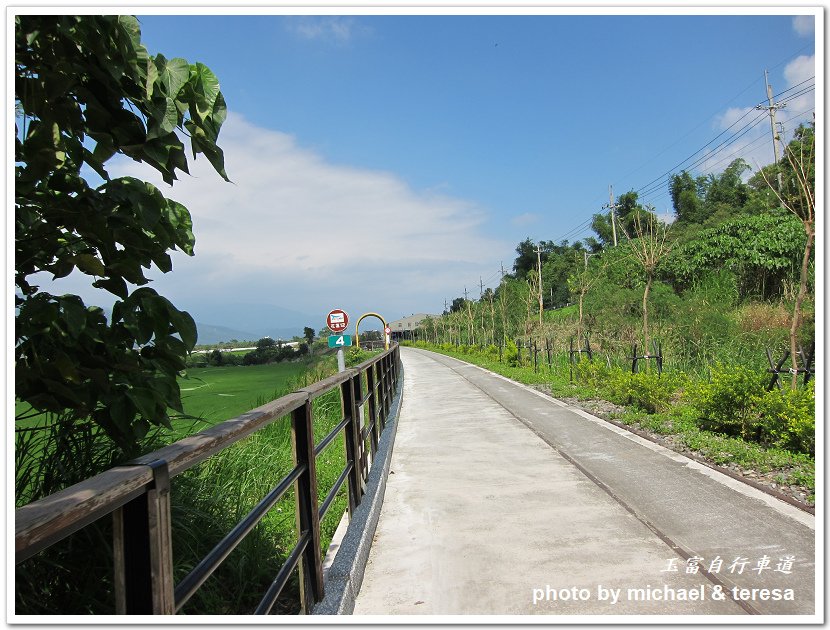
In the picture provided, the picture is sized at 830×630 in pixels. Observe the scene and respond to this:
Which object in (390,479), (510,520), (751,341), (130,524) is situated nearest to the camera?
(130,524)

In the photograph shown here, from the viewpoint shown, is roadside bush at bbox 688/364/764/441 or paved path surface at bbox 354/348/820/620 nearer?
paved path surface at bbox 354/348/820/620

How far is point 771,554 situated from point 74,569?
143 inches

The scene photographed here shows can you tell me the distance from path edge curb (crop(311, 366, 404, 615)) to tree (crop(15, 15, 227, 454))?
1.33m

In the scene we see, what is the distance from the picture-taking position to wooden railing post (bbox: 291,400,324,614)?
9.19ft

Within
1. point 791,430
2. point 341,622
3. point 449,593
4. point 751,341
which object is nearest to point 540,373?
point 751,341

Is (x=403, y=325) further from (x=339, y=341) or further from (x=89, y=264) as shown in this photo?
(x=89, y=264)

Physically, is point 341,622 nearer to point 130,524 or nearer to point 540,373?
point 130,524

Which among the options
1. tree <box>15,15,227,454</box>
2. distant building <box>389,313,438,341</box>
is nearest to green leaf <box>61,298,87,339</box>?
tree <box>15,15,227,454</box>

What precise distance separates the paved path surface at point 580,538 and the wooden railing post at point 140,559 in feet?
6.72

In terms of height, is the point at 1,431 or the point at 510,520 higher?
the point at 1,431

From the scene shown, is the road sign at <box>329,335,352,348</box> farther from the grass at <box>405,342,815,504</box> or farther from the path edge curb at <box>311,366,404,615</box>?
the path edge curb at <box>311,366,404,615</box>

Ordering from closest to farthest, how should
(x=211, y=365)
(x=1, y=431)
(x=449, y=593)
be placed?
(x=1, y=431), (x=449, y=593), (x=211, y=365)

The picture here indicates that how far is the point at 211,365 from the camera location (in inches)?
1754
